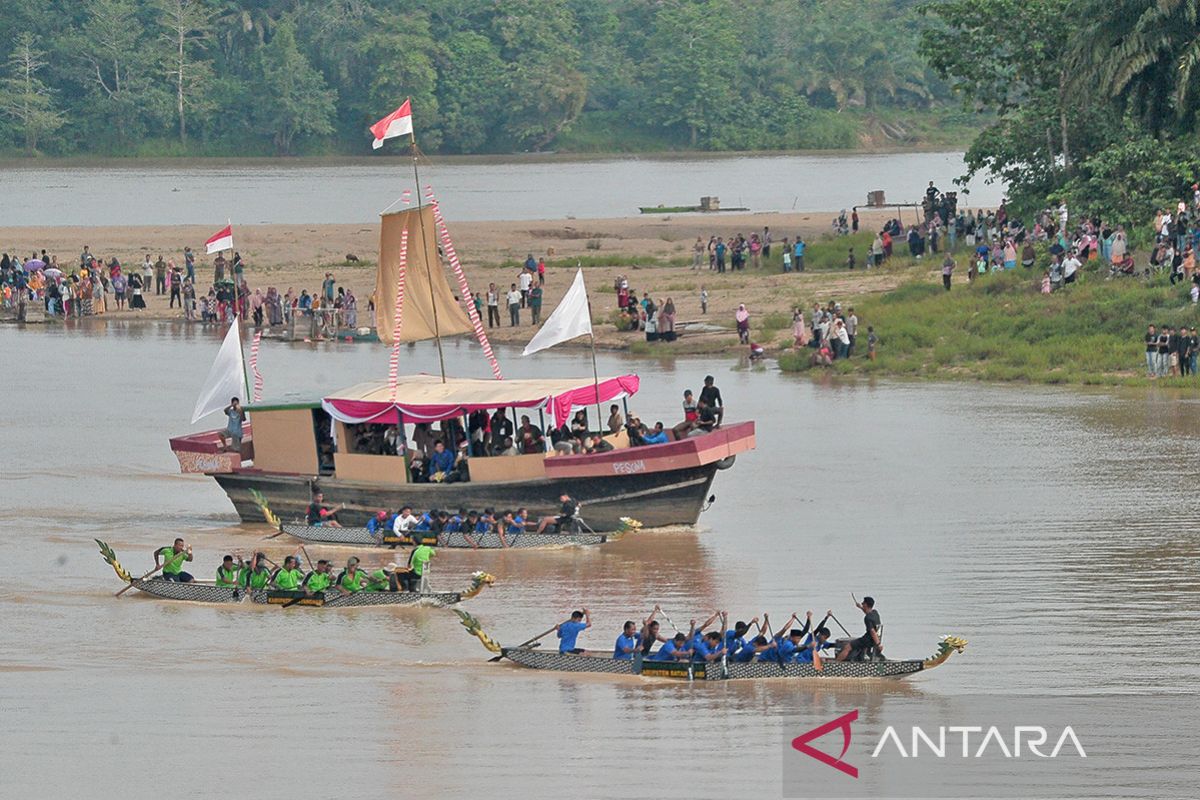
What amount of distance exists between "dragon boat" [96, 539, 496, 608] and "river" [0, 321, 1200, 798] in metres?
0.23

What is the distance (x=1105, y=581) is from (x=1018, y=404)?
1637cm

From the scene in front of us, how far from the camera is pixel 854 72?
15000 cm

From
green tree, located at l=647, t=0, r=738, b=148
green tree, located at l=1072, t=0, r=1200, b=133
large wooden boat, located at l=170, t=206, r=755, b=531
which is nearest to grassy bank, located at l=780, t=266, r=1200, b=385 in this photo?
green tree, located at l=1072, t=0, r=1200, b=133

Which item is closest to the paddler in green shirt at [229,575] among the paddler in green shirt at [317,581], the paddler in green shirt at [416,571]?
the paddler in green shirt at [317,581]

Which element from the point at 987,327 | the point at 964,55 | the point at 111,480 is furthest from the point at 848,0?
the point at 111,480

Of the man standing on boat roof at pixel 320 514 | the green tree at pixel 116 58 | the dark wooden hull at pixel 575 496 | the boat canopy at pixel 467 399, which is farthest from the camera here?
the green tree at pixel 116 58

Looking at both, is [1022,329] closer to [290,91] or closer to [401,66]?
[401,66]

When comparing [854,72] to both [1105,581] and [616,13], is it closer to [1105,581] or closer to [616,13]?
[616,13]

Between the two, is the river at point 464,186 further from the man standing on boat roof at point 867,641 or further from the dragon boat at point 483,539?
the man standing on boat roof at point 867,641

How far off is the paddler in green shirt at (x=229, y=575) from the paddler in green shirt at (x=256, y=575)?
96 millimetres

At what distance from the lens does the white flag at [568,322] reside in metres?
35.7

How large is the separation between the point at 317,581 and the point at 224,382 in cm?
824

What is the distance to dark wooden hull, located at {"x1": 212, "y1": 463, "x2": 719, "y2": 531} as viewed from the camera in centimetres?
3438

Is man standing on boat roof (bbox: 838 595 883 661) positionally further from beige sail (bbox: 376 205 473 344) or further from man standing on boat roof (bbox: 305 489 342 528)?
beige sail (bbox: 376 205 473 344)
